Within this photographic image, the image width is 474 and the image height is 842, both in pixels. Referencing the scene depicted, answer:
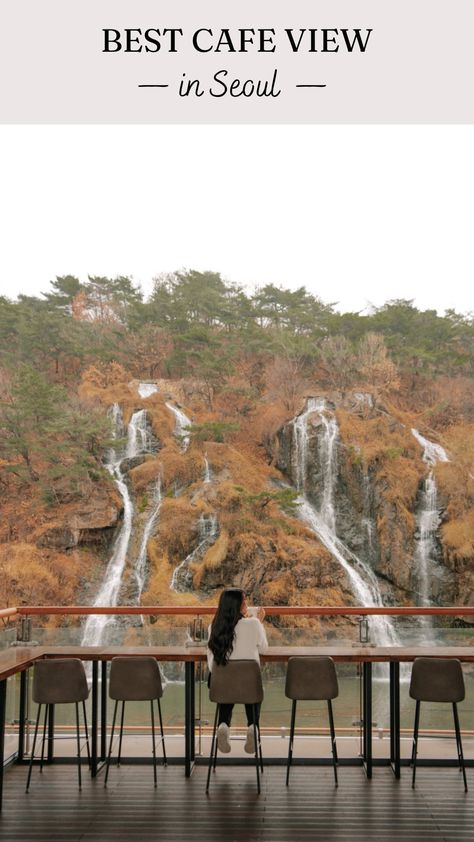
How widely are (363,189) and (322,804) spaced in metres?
23.8

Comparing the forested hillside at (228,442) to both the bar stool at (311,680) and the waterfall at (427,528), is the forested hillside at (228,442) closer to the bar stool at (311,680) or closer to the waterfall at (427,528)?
the waterfall at (427,528)

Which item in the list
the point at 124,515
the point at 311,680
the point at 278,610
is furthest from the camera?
the point at 124,515

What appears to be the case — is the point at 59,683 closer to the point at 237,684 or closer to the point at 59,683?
the point at 59,683

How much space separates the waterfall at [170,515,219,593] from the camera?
54.4 feet

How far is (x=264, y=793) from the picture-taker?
15.5 ft

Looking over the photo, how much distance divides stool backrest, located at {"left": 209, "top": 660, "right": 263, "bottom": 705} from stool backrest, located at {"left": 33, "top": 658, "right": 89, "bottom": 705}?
35.1 inches

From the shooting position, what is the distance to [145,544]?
17.9 m

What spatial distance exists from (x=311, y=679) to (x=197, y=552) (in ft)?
41.9

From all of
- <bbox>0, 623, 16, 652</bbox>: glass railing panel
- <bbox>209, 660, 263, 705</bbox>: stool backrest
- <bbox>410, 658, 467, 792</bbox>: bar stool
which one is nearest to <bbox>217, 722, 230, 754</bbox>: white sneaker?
<bbox>209, 660, 263, 705</bbox>: stool backrest

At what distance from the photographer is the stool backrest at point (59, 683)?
16.4 feet

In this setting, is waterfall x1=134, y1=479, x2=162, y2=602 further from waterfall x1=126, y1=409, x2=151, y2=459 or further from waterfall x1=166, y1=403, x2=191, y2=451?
waterfall x1=166, y1=403, x2=191, y2=451
